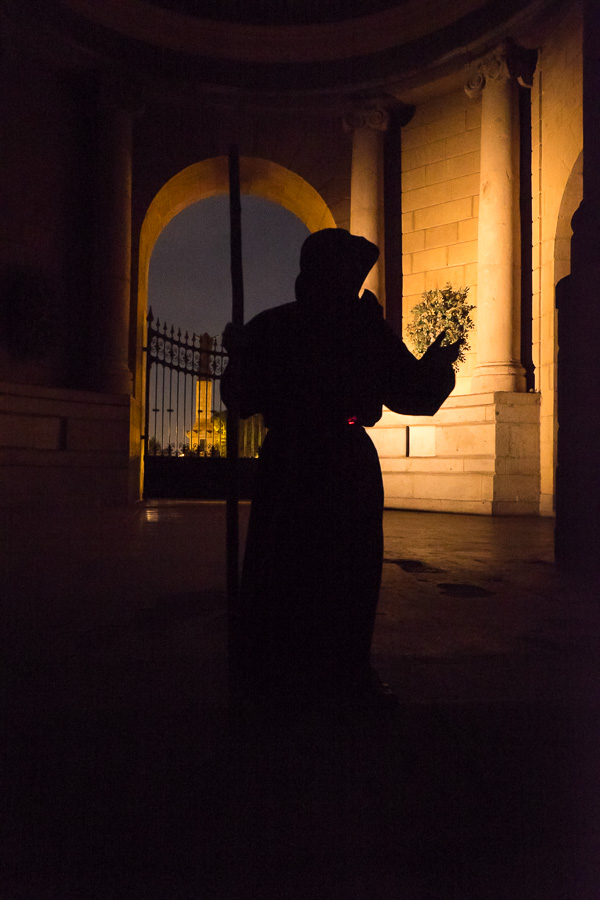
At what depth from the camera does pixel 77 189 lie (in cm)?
1173

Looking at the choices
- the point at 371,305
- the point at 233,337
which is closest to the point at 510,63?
the point at 371,305

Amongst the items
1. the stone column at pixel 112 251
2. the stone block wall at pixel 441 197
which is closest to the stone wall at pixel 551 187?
the stone block wall at pixel 441 197

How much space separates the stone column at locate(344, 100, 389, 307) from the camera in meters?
12.7

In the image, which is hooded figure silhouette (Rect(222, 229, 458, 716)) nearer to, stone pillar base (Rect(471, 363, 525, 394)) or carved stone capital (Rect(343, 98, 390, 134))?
stone pillar base (Rect(471, 363, 525, 394))

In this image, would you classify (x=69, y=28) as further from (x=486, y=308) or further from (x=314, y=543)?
(x=314, y=543)

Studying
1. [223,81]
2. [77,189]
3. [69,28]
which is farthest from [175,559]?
[223,81]

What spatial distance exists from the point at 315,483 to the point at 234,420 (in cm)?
34

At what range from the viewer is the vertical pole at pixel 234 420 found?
1.96 metres

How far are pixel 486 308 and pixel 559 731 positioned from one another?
10235 mm

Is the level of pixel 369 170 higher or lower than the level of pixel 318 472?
higher

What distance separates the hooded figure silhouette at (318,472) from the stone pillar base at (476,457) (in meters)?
8.76

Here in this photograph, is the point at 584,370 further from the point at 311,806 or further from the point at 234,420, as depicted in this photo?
the point at 311,806

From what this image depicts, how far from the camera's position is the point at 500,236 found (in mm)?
10875

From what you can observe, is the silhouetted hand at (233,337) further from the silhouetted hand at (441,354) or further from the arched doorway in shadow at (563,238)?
the arched doorway in shadow at (563,238)
